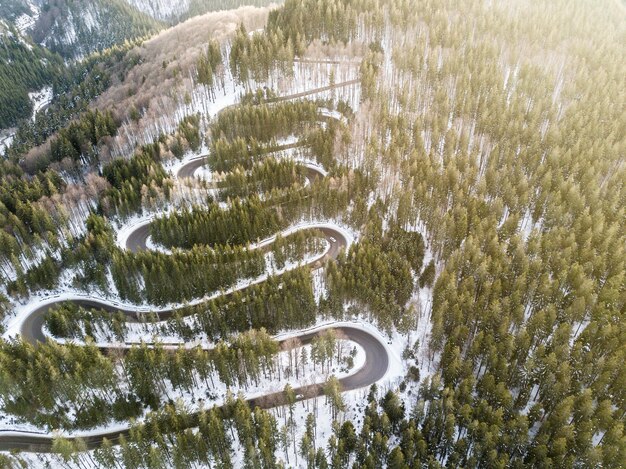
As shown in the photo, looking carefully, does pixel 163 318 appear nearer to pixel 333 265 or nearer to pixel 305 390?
pixel 305 390

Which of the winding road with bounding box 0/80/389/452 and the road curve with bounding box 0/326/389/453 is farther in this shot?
the winding road with bounding box 0/80/389/452

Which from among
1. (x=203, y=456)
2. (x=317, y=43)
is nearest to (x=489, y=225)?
(x=203, y=456)

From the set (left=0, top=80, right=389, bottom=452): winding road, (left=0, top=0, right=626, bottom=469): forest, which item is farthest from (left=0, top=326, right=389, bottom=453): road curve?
(left=0, top=0, right=626, bottom=469): forest

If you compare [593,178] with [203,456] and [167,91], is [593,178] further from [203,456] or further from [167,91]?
[167,91]

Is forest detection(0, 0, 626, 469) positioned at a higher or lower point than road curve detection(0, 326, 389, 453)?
higher

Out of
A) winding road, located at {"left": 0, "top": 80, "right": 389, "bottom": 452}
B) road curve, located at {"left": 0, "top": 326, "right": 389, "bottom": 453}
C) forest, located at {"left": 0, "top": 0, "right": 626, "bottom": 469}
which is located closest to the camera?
forest, located at {"left": 0, "top": 0, "right": 626, "bottom": 469}

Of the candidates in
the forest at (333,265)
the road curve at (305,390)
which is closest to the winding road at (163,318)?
the road curve at (305,390)

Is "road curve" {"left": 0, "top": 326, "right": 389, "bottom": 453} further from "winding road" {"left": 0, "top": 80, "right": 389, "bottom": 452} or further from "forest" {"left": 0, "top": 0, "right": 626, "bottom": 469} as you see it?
"forest" {"left": 0, "top": 0, "right": 626, "bottom": 469}
